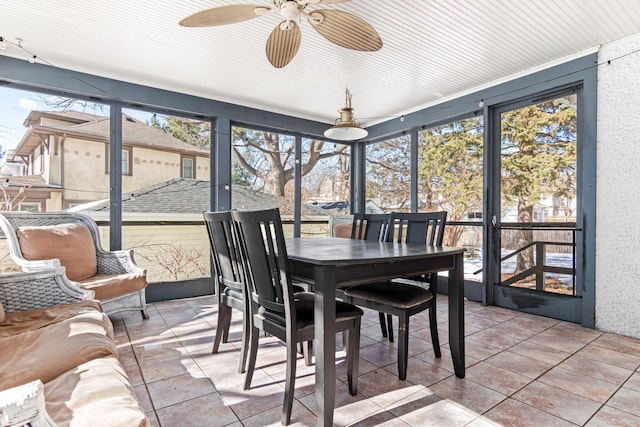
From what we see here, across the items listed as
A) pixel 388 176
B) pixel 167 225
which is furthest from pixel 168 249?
pixel 388 176

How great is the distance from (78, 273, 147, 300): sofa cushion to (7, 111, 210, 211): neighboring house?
110cm

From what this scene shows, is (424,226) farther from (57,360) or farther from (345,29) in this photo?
(57,360)

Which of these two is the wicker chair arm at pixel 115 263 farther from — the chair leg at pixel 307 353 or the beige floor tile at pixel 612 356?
the beige floor tile at pixel 612 356

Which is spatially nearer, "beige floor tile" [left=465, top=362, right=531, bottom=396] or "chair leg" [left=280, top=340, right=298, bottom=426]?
"chair leg" [left=280, top=340, right=298, bottom=426]

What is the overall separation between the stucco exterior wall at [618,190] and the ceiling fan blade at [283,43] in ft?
9.19

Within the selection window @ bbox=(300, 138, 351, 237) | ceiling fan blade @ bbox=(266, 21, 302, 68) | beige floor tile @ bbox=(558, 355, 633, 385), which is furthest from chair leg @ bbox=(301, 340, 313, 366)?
window @ bbox=(300, 138, 351, 237)

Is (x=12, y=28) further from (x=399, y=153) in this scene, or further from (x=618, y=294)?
(x=618, y=294)

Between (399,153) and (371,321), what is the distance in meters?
2.83

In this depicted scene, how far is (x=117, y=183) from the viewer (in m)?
3.85

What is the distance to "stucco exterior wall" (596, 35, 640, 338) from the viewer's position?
2898mm

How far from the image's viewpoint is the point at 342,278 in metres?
1.74

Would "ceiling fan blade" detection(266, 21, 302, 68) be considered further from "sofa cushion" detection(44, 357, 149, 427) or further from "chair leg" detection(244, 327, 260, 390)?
"sofa cushion" detection(44, 357, 149, 427)

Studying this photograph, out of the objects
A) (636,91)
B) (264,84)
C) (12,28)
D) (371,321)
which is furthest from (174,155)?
(636,91)

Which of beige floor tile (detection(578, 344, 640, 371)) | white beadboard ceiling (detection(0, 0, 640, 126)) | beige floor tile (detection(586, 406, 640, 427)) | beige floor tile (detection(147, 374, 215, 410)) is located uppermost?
white beadboard ceiling (detection(0, 0, 640, 126))
